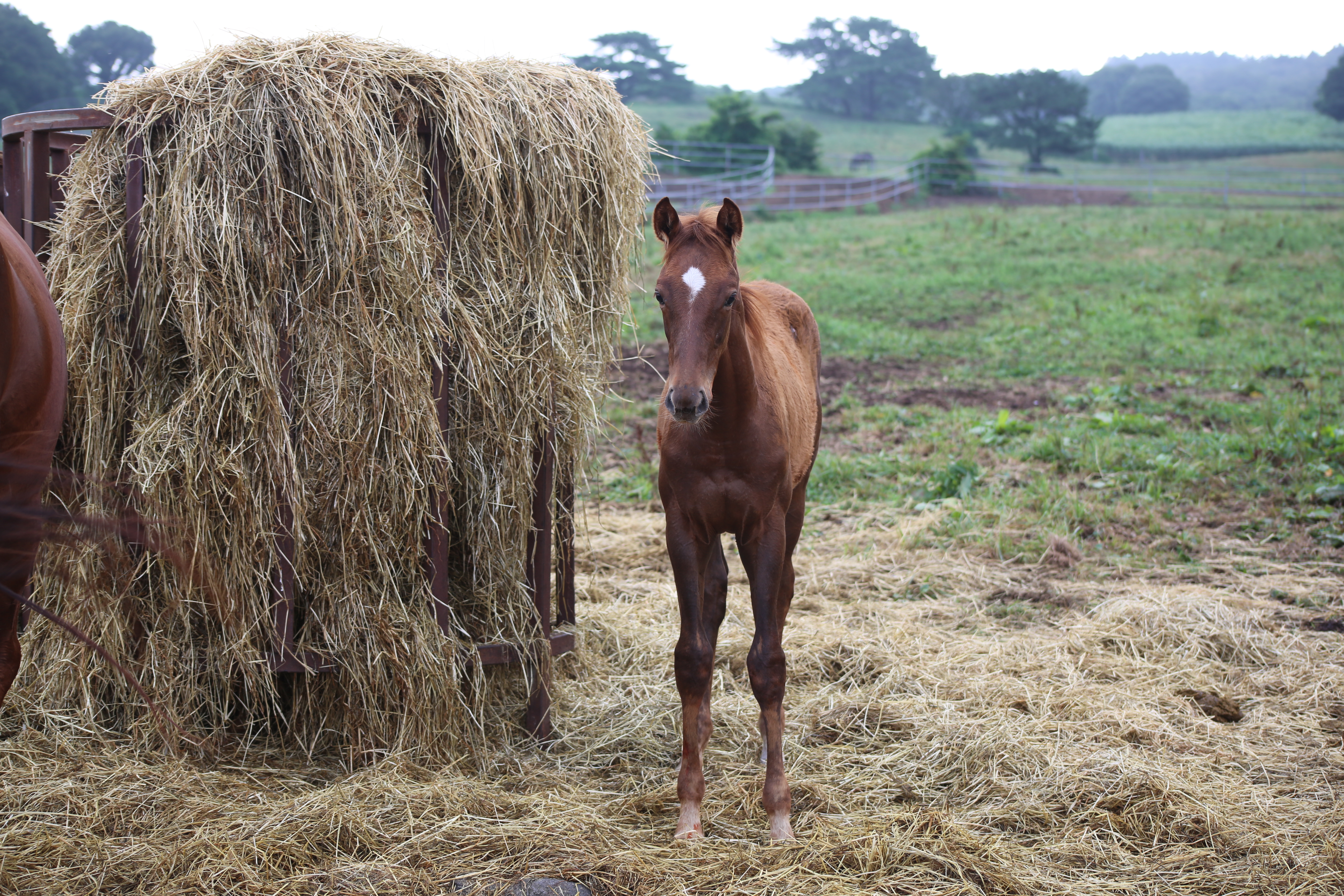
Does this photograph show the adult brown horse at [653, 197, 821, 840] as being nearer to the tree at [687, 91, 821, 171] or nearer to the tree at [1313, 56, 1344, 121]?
the tree at [687, 91, 821, 171]

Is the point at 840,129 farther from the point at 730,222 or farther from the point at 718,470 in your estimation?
the point at 718,470

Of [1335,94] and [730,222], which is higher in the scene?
[1335,94]

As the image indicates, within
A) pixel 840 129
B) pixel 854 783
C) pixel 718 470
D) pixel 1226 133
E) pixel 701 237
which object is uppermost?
pixel 1226 133

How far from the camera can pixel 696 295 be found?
9.49 feet

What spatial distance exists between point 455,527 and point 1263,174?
110 ft

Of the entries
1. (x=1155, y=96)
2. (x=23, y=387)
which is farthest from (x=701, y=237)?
(x=1155, y=96)

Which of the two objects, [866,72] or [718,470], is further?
[866,72]

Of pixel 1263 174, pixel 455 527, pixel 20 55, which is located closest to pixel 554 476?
pixel 455 527

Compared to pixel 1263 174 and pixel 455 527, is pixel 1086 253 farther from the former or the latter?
pixel 1263 174

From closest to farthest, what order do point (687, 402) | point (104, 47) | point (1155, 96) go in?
1. point (687, 402)
2. point (104, 47)
3. point (1155, 96)

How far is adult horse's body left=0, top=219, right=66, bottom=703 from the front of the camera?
238 centimetres

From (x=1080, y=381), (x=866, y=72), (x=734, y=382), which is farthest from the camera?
(x=866, y=72)

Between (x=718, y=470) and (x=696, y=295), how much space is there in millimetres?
637

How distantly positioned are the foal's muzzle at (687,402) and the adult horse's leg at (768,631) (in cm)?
67
